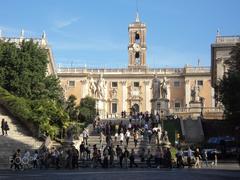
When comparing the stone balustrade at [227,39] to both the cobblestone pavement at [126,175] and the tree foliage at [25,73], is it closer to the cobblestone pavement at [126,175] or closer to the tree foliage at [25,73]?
the tree foliage at [25,73]

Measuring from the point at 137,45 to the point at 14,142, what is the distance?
87.3 m

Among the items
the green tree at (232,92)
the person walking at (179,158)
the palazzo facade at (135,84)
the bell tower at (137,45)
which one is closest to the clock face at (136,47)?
the bell tower at (137,45)

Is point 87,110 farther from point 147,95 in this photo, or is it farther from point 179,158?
point 179,158

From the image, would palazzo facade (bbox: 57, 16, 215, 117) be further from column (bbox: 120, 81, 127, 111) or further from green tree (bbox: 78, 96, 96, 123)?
green tree (bbox: 78, 96, 96, 123)

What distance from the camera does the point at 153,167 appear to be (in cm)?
3266

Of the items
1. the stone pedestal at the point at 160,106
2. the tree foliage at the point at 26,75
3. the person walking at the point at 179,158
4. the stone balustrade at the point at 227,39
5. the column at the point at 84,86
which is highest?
the stone balustrade at the point at 227,39

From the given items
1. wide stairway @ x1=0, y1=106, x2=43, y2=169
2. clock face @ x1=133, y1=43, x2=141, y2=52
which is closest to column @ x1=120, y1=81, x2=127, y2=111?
clock face @ x1=133, y1=43, x2=141, y2=52

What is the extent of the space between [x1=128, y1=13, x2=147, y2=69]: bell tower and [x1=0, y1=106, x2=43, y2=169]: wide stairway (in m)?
76.3

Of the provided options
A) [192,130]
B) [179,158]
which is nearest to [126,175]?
[179,158]

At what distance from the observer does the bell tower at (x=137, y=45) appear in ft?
403

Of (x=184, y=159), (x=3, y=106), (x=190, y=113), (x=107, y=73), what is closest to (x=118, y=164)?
(x=184, y=159)

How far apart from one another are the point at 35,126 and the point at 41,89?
16.0m

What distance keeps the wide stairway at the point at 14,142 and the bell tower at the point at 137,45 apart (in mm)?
76302

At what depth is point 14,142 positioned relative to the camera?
3866 centimetres
